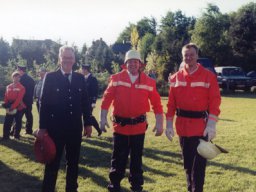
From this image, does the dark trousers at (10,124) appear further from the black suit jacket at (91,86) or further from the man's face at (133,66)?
the man's face at (133,66)

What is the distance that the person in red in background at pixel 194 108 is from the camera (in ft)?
17.2

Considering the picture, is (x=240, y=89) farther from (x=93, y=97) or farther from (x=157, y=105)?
(x=157, y=105)

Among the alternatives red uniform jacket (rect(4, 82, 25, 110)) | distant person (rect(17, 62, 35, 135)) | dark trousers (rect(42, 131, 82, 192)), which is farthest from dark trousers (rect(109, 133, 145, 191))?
distant person (rect(17, 62, 35, 135))

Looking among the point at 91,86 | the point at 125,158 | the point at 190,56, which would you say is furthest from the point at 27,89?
A: the point at 190,56

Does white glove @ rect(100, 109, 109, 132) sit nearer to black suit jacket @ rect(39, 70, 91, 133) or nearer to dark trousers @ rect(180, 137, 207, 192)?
black suit jacket @ rect(39, 70, 91, 133)

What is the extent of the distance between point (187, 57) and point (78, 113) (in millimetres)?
1776

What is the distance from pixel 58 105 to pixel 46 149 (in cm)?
64

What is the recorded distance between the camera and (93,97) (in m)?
10.4

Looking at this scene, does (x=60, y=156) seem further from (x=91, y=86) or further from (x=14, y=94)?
(x=14, y=94)

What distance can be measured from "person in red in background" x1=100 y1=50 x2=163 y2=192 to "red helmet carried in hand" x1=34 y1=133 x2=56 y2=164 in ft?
3.22

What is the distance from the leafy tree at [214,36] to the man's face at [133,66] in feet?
144

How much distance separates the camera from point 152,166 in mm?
7832

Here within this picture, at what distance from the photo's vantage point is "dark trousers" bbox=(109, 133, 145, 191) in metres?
5.89

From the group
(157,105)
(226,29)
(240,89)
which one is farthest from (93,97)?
(226,29)
